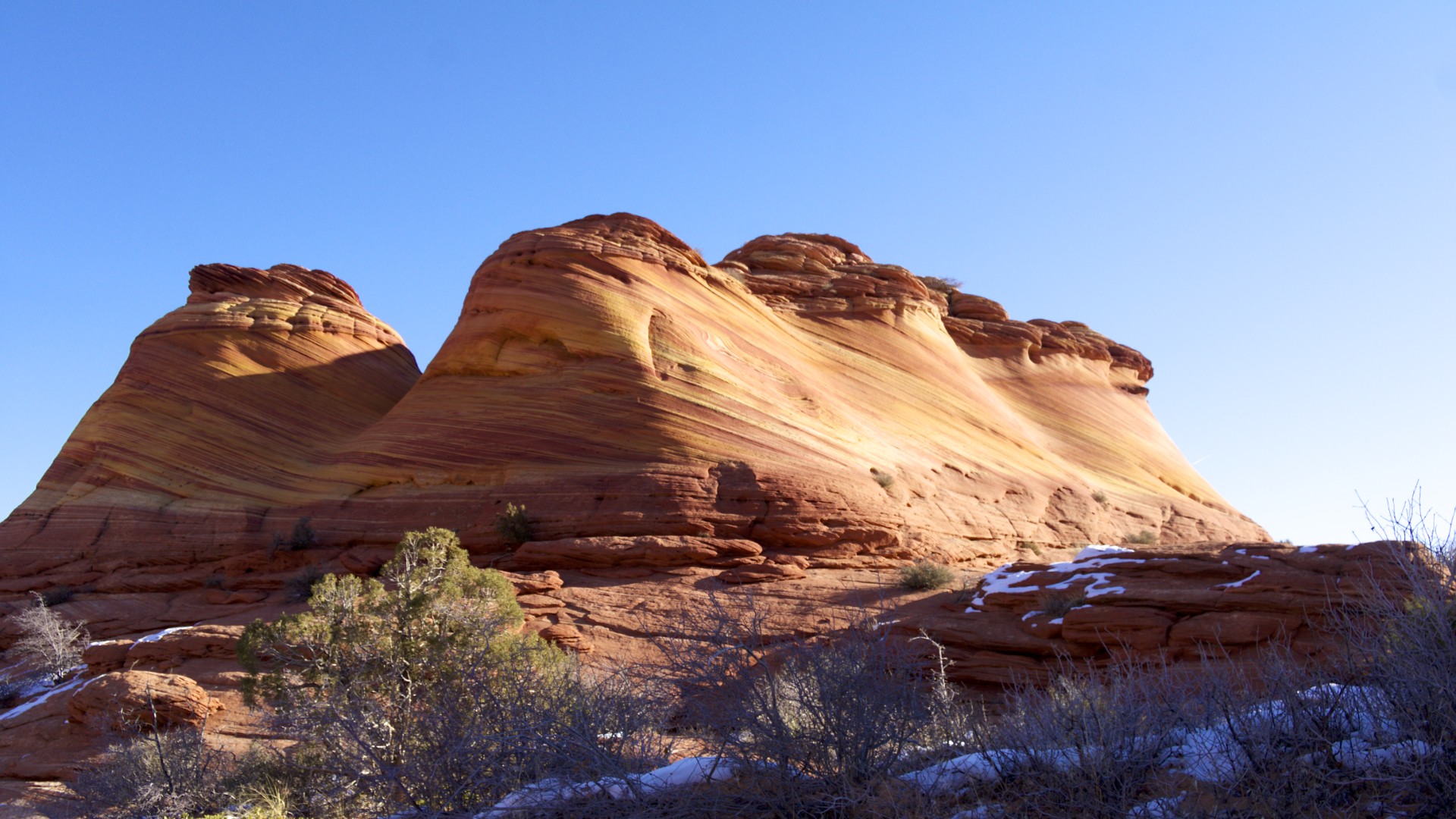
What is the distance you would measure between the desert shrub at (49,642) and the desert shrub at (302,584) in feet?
12.0

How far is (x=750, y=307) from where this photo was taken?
86.0 ft

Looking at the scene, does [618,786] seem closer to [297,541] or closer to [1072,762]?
[1072,762]

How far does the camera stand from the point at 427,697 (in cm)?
927

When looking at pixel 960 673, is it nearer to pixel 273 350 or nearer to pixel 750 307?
pixel 750 307

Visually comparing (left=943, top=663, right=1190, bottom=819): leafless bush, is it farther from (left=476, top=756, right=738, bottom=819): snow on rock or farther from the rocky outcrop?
the rocky outcrop

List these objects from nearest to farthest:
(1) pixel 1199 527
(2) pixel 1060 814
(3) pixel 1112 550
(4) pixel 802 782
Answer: (2) pixel 1060 814 < (4) pixel 802 782 < (3) pixel 1112 550 < (1) pixel 1199 527

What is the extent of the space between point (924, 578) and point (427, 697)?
10.3 metres

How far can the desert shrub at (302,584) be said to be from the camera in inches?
731

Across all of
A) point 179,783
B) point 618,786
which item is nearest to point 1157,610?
point 618,786

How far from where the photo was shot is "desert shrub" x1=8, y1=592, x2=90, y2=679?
56.5 ft

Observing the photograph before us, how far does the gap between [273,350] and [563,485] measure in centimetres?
1216

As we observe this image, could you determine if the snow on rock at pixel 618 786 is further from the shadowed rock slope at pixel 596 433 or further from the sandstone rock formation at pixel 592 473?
the shadowed rock slope at pixel 596 433

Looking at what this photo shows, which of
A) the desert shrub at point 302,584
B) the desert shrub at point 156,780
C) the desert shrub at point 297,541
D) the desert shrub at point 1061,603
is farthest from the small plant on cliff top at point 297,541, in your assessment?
the desert shrub at point 1061,603

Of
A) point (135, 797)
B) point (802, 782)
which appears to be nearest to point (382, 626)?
point (135, 797)
